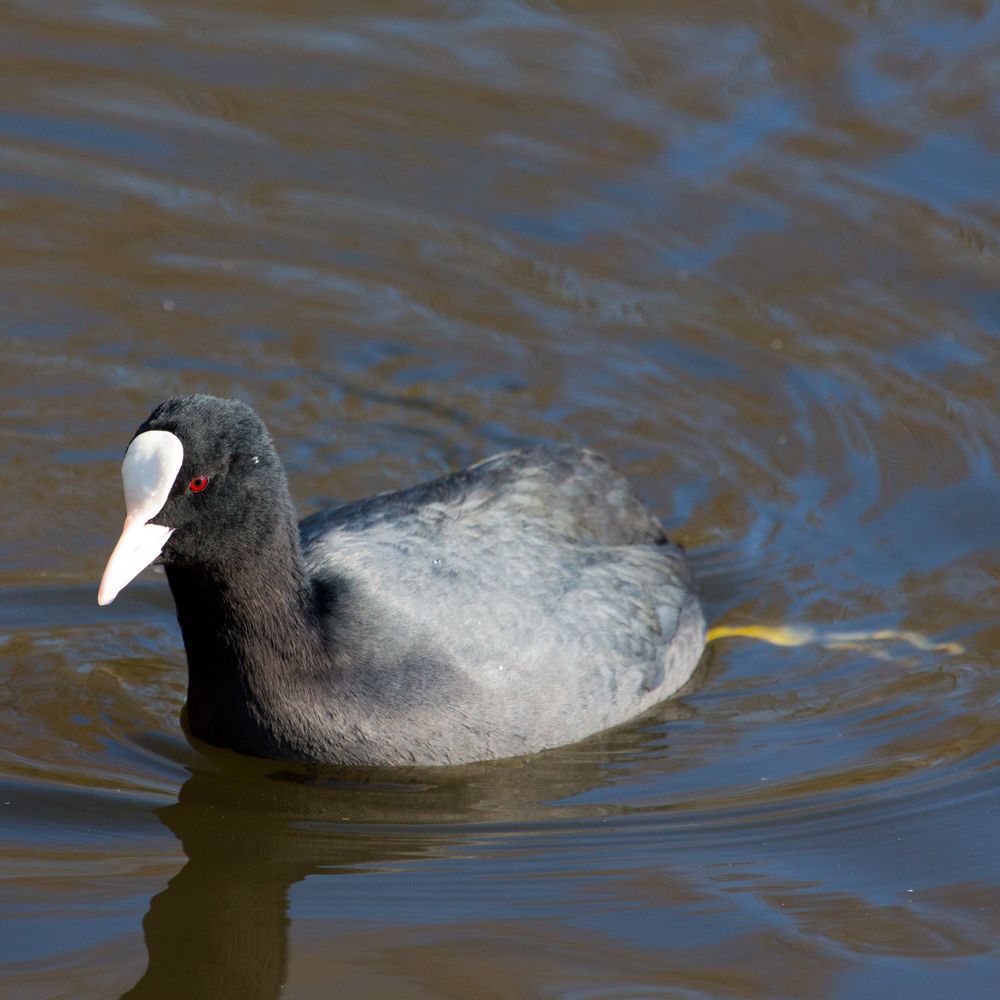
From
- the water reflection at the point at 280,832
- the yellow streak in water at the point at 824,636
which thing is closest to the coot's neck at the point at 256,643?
the water reflection at the point at 280,832

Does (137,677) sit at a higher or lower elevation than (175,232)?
lower

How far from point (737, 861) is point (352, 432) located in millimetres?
2942

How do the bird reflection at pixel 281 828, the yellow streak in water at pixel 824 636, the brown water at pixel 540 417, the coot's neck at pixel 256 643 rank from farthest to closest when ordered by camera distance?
the yellow streak in water at pixel 824 636, the coot's neck at pixel 256 643, the brown water at pixel 540 417, the bird reflection at pixel 281 828

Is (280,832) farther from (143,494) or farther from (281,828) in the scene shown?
(143,494)

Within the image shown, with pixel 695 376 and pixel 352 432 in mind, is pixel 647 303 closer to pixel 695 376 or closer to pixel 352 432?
pixel 695 376

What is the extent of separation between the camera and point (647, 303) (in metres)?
7.96

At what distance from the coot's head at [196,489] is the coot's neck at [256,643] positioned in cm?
7

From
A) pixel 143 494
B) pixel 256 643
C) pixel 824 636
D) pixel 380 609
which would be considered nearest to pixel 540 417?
pixel 824 636

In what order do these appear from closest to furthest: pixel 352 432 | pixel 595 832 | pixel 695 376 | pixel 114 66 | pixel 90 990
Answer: pixel 90 990
pixel 595 832
pixel 352 432
pixel 695 376
pixel 114 66

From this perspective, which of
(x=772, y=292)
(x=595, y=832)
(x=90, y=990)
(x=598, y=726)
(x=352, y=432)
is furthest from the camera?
(x=772, y=292)

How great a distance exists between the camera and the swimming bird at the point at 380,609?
460cm

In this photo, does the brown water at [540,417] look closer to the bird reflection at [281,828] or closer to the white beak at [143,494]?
the bird reflection at [281,828]

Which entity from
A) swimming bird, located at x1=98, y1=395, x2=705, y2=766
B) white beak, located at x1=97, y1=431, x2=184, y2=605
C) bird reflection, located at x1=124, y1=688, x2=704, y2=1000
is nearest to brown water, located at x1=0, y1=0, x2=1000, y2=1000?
bird reflection, located at x1=124, y1=688, x2=704, y2=1000

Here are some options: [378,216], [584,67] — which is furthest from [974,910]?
[584,67]
